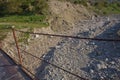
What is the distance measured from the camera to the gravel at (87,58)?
10.1 meters

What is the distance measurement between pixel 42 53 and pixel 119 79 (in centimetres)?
441

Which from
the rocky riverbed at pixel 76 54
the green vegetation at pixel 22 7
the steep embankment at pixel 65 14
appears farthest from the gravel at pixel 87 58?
the green vegetation at pixel 22 7

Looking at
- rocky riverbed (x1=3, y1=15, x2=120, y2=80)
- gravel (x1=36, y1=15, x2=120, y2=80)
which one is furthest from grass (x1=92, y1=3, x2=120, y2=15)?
gravel (x1=36, y1=15, x2=120, y2=80)

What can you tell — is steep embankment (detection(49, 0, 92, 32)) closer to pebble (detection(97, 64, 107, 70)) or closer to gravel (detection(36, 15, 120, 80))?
gravel (detection(36, 15, 120, 80))

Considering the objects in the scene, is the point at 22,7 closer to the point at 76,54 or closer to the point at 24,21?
the point at 24,21

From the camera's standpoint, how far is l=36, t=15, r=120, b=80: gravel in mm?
10070

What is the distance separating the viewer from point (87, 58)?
37.1 ft

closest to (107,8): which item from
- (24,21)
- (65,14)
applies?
(65,14)

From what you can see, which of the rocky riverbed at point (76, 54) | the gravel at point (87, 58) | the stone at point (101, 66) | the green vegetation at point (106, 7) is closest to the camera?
the gravel at point (87, 58)

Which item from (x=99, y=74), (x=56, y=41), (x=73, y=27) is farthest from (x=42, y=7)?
(x=99, y=74)

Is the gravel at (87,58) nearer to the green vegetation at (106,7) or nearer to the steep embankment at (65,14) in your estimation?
the steep embankment at (65,14)

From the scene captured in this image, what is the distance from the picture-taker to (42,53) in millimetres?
13031

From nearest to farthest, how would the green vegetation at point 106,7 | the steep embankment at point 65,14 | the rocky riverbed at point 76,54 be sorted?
the rocky riverbed at point 76,54, the steep embankment at point 65,14, the green vegetation at point 106,7

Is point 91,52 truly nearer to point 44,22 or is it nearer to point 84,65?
point 84,65
